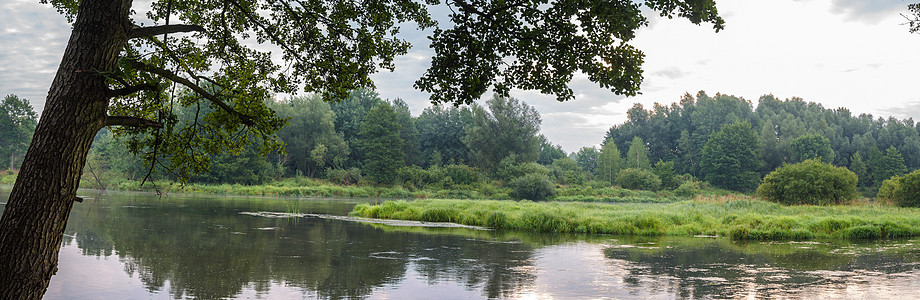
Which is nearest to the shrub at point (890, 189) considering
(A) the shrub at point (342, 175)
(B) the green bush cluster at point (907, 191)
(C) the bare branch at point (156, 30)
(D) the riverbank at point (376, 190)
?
(B) the green bush cluster at point (907, 191)

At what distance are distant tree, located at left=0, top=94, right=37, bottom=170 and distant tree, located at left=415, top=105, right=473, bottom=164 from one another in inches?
1933

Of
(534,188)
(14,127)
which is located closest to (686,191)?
(534,188)

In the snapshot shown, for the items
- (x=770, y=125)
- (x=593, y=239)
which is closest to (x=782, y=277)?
(x=593, y=239)

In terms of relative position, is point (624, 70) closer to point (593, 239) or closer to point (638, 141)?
point (593, 239)

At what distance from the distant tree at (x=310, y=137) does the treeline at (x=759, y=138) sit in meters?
41.9

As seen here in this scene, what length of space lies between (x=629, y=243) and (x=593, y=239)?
54.4 inches

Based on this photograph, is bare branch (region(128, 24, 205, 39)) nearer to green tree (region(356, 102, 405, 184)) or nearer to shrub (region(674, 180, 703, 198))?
green tree (region(356, 102, 405, 184))

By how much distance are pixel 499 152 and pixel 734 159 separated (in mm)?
31569

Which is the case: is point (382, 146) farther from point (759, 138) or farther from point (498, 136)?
point (759, 138)

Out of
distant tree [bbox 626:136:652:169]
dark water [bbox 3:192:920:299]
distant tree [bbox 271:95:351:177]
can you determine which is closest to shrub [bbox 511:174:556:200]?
distant tree [bbox 271:95:351:177]

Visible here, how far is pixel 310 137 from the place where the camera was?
226 ft

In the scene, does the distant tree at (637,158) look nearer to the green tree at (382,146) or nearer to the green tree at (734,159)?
the green tree at (734,159)

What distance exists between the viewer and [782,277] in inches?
459

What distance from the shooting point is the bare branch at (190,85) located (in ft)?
17.0
